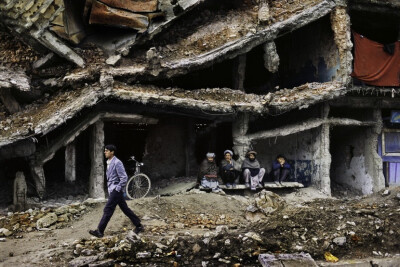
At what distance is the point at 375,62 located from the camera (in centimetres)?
1245

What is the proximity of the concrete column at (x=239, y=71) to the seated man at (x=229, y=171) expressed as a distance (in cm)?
277

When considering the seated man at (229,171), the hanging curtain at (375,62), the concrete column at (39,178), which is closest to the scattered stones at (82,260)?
the concrete column at (39,178)

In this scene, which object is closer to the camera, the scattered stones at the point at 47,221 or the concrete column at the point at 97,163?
the scattered stones at the point at 47,221

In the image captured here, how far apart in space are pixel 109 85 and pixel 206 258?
565cm

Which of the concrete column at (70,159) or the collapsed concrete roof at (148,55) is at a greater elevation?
the collapsed concrete roof at (148,55)

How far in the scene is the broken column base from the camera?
5.69m

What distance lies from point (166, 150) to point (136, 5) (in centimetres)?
513

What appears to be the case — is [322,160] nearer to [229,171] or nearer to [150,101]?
[229,171]

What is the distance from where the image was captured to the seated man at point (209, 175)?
417 inches

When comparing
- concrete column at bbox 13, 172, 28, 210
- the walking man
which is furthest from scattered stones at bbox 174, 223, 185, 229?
concrete column at bbox 13, 172, 28, 210

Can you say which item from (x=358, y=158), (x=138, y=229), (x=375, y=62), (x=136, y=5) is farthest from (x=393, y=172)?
→ (x=136, y=5)

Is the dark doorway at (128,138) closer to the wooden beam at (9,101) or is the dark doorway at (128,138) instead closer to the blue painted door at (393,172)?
the wooden beam at (9,101)

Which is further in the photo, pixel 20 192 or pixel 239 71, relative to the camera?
pixel 239 71

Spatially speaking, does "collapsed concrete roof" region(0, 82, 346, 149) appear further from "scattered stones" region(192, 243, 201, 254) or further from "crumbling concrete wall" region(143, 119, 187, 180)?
"scattered stones" region(192, 243, 201, 254)
